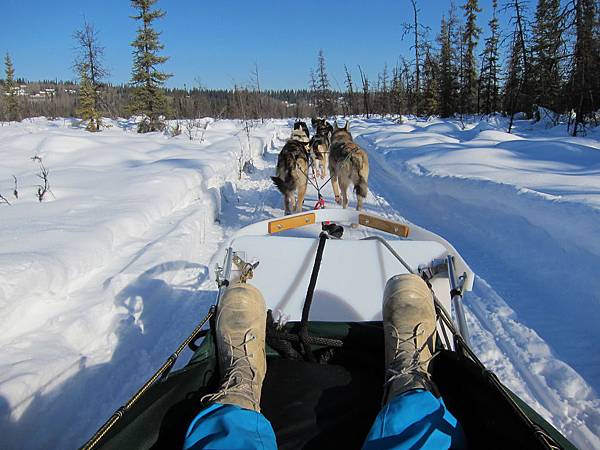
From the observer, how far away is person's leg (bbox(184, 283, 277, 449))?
4.17 feet

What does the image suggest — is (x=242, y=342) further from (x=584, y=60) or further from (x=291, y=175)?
(x=584, y=60)

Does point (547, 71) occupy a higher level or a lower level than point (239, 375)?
higher

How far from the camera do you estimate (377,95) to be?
5500 cm

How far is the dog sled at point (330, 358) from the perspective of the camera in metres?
1.33

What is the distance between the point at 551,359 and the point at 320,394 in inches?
67.8

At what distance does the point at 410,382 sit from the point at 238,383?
664 mm

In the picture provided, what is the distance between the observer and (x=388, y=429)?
1273 millimetres

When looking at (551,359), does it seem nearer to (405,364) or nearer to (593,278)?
(593,278)

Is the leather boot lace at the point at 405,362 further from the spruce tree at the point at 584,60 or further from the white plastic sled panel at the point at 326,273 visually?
the spruce tree at the point at 584,60

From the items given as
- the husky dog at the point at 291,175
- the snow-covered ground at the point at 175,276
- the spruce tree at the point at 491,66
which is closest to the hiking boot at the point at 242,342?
the snow-covered ground at the point at 175,276

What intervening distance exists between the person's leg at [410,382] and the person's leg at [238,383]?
40cm

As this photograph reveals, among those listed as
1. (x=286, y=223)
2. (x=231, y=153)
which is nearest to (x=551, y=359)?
(x=286, y=223)

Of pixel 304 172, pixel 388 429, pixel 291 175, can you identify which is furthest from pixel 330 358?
pixel 304 172

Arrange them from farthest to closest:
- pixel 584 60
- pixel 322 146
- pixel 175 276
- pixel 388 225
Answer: pixel 584 60 < pixel 322 146 < pixel 175 276 < pixel 388 225
